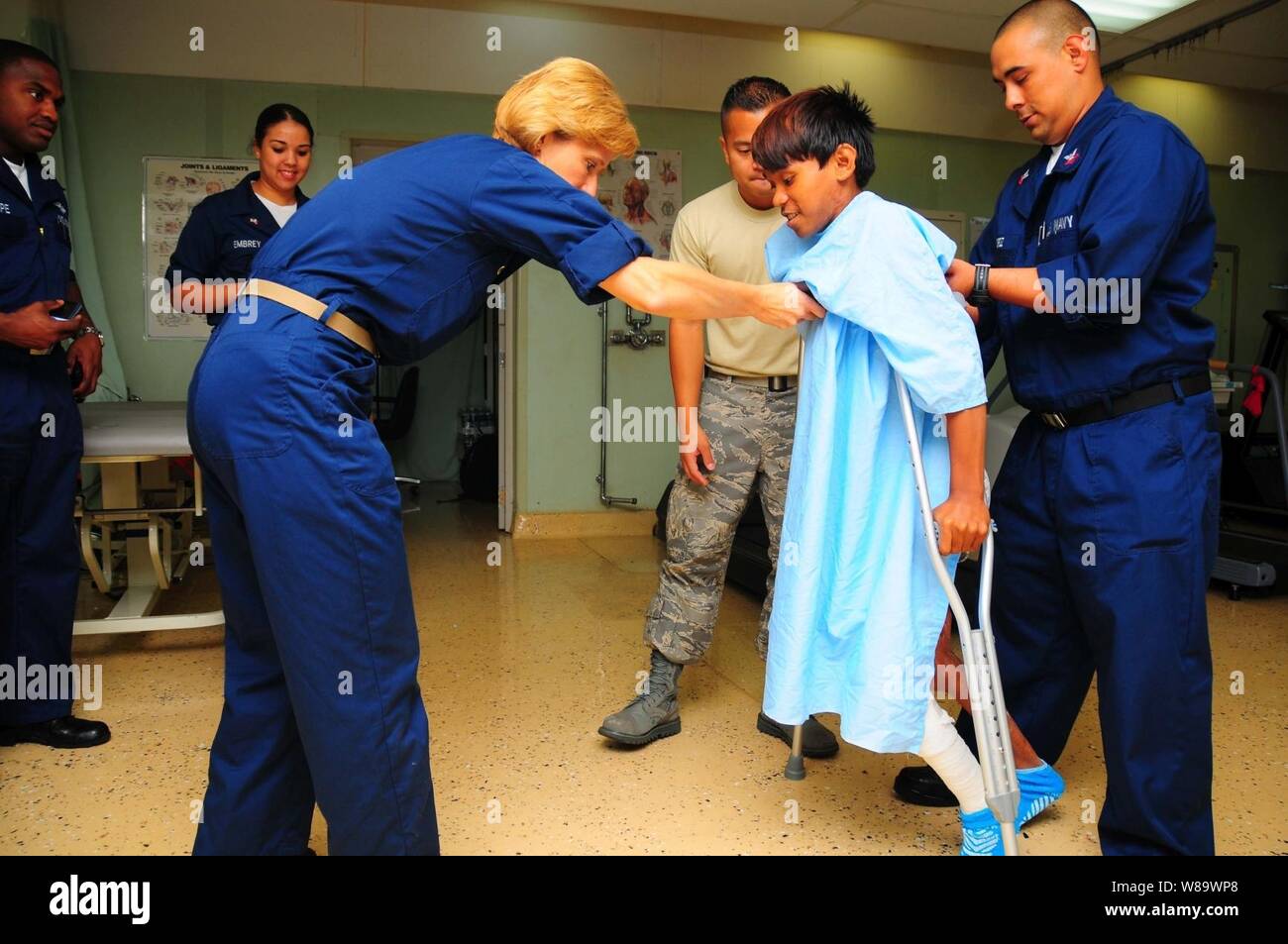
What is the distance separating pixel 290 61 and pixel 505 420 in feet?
7.17

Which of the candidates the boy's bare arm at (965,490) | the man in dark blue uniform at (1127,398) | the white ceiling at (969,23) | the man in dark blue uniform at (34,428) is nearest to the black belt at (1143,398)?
the man in dark blue uniform at (1127,398)

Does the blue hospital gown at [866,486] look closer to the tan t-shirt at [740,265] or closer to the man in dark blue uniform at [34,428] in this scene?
the tan t-shirt at [740,265]

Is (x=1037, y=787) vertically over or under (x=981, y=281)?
under

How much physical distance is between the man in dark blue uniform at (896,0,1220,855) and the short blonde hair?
0.71m

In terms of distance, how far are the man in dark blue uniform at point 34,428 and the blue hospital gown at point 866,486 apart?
6.37ft

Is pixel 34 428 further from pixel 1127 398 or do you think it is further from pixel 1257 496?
pixel 1257 496

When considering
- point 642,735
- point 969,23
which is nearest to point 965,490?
point 642,735

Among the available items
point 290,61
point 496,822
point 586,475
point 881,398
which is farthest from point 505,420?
point 881,398

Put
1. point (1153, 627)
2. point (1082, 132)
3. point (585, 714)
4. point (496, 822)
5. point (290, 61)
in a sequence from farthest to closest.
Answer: point (290, 61) < point (585, 714) < point (496, 822) < point (1082, 132) < point (1153, 627)

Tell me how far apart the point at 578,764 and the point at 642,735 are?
190 millimetres

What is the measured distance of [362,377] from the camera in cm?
154

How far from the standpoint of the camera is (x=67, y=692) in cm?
263

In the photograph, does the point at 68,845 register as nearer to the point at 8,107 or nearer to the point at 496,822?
the point at 496,822

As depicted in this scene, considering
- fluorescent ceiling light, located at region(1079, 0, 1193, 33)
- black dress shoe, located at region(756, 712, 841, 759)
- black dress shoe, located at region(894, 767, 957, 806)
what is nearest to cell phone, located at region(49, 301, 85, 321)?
black dress shoe, located at region(756, 712, 841, 759)
